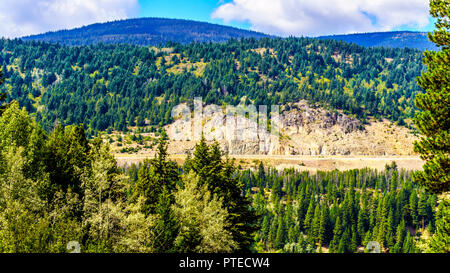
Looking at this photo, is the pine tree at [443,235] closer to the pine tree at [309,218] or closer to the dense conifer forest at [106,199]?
the dense conifer forest at [106,199]

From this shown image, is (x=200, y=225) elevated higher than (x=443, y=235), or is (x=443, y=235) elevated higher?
(x=443, y=235)

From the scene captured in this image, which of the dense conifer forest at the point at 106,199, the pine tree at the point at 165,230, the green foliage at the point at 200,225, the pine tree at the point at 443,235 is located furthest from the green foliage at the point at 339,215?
the pine tree at the point at 443,235

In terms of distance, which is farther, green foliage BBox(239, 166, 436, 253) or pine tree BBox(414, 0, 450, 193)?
Result: green foliage BBox(239, 166, 436, 253)

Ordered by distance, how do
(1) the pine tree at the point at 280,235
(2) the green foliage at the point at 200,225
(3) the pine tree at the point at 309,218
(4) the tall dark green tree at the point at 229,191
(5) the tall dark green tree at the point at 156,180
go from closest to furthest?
(2) the green foliage at the point at 200,225
(4) the tall dark green tree at the point at 229,191
(5) the tall dark green tree at the point at 156,180
(1) the pine tree at the point at 280,235
(3) the pine tree at the point at 309,218

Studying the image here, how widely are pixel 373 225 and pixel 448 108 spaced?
467 ft

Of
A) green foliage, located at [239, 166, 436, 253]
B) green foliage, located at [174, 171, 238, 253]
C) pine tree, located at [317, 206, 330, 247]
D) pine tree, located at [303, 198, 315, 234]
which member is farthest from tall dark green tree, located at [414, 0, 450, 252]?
pine tree, located at [303, 198, 315, 234]

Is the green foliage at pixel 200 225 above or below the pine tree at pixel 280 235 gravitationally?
above

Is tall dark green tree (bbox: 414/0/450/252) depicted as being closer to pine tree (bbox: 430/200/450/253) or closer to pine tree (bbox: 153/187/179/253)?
pine tree (bbox: 430/200/450/253)

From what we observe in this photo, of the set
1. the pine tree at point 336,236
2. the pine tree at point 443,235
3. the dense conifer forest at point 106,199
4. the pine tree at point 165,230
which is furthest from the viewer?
the pine tree at point 336,236

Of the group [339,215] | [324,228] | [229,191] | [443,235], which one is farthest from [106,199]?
[339,215]

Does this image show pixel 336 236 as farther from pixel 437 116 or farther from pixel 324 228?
pixel 437 116
